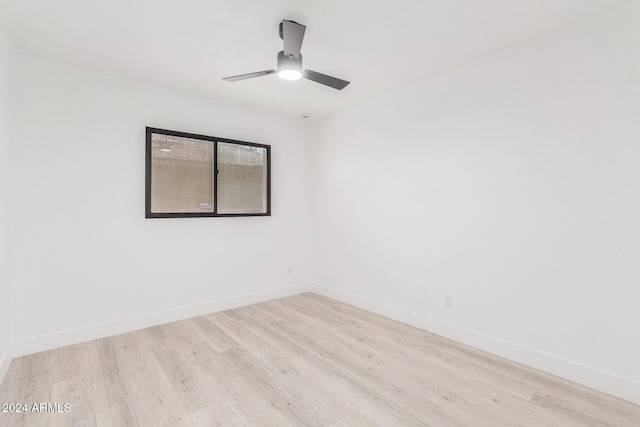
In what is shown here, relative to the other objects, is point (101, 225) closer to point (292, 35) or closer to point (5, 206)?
point (5, 206)

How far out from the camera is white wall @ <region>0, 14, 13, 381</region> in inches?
88.8

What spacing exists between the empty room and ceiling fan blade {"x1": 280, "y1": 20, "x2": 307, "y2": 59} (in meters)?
0.01

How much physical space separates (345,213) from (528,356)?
2380 mm

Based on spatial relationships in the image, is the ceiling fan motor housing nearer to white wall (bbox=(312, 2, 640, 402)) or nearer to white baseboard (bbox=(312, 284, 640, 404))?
white wall (bbox=(312, 2, 640, 402))

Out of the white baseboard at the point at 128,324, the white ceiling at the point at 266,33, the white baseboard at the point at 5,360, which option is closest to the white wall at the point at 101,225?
the white baseboard at the point at 128,324

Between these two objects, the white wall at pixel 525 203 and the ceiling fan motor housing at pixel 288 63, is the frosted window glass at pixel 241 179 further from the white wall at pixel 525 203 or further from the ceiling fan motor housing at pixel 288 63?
the ceiling fan motor housing at pixel 288 63

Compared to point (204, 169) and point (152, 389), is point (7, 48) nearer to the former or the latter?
point (204, 169)

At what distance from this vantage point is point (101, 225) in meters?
3.01

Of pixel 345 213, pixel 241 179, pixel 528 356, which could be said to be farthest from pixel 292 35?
pixel 528 356

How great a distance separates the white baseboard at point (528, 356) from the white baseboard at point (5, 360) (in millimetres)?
3260

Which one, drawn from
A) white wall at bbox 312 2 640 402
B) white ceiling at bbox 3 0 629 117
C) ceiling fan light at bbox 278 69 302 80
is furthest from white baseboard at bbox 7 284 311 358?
ceiling fan light at bbox 278 69 302 80

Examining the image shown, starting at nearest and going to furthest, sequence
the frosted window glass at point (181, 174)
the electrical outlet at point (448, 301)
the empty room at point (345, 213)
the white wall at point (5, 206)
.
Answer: the empty room at point (345, 213) < the white wall at point (5, 206) < the electrical outlet at point (448, 301) < the frosted window glass at point (181, 174)

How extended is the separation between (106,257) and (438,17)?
3.50m

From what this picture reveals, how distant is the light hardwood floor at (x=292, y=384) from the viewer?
184 centimetres
